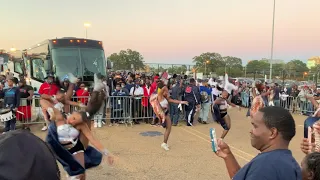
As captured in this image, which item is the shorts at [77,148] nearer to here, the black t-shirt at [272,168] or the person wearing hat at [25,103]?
the black t-shirt at [272,168]

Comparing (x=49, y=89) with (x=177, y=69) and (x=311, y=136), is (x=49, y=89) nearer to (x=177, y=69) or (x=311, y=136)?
(x=311, y=136)

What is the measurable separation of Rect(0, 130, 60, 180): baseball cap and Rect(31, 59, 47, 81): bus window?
40.5 ft

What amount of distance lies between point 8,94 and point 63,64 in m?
3.78

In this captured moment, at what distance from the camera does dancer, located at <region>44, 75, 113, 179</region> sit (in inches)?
153

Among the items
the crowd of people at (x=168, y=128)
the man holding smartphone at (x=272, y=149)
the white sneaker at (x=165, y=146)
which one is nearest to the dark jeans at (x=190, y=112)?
the crowd of people at (x=168, y=128)

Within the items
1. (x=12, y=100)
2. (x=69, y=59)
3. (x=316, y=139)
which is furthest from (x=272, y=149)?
(x=69, y=59)

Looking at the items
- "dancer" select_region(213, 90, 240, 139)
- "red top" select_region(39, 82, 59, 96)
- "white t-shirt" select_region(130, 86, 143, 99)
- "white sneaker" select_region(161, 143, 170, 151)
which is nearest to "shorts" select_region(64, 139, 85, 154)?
"white sneaker" select_region(161, 143, 170, 151)

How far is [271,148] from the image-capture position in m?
1.95

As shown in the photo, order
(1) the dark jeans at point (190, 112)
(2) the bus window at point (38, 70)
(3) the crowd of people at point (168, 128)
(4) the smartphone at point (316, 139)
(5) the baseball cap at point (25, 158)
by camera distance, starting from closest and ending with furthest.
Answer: (5) the baseball cap at point (25, 158) < (3) the crowd of people at point (168, 128) < (4) the smartphone at point (316, 139) < (1) the dark jeans at point (190, 112) < (2) the bus window at point (38, 70)

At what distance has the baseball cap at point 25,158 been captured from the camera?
2.98 ft

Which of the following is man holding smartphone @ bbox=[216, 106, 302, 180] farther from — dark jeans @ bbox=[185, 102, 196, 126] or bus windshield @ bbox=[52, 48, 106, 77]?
bus windshield @ bbox=[52, 48, 106, 77]

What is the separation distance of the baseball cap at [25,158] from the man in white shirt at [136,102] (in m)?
9.90

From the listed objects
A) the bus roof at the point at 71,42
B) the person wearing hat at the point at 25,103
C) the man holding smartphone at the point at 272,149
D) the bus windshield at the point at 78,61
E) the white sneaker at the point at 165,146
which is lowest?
the white sneaker at the point at 165,146

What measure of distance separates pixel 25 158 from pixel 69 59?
1187 centimetres
